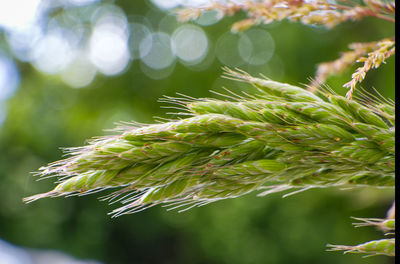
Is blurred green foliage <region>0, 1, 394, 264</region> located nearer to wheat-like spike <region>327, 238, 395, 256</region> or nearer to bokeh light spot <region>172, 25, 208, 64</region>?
bokeh light spot <region>172, 25, 208, 64</region>

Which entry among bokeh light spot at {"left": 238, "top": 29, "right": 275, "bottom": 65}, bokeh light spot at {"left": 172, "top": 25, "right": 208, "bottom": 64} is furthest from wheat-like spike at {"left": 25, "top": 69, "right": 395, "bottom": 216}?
bokeh light spot at {"left": 172, "top": 25, "right": 208, "bottom": 64}

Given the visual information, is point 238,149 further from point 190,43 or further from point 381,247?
point 190,43

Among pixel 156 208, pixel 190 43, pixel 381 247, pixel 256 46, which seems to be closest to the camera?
pixel 381 247

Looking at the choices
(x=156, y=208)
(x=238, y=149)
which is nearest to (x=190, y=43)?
(x=156, y=208)

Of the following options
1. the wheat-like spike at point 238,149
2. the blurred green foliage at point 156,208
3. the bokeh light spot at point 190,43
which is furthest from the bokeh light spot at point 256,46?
the wheat-like spike at point 238,149

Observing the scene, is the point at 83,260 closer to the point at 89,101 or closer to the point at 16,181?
the point at 16,181

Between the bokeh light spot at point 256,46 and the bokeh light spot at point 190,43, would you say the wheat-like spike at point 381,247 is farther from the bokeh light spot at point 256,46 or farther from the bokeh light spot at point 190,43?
the bokeh light spot at point 190,43

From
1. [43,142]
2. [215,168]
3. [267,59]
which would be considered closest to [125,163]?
[215,168]
